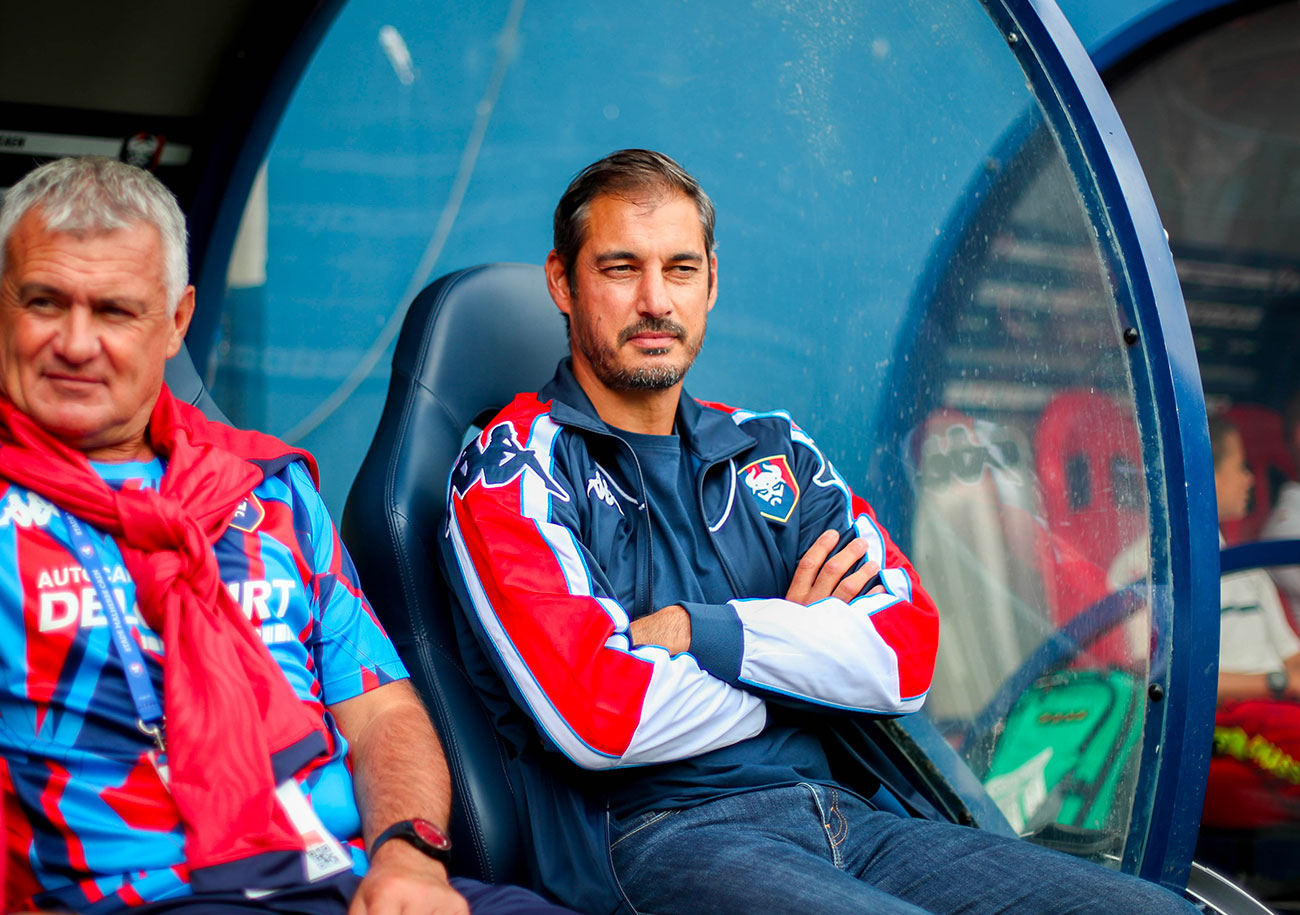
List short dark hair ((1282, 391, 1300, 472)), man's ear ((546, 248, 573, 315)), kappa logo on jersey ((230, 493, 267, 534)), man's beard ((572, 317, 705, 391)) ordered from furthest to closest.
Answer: short dark hair ((1282, 391, 1300, 472))
man's ear ((546, 248, 573, 315))
man's beard ((572, 317, 705, 391))
kappa logo on jersey ((230, 493, 267, 534))

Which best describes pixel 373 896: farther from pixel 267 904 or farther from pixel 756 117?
pixel 756 117

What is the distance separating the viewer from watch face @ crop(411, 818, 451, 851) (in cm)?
131

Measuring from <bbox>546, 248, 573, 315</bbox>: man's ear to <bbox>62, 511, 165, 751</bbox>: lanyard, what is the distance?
0.85 m

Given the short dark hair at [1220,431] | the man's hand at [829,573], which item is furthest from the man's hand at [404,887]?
the short dark hair at [1220,431]

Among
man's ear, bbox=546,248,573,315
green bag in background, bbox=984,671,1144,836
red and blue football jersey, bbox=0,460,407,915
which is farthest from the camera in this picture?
man's ear, bbox=546,248,573,315

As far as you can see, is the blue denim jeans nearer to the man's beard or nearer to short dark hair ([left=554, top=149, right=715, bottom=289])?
the man's beard

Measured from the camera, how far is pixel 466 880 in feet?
4.53

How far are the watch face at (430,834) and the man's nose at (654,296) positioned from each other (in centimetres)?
82

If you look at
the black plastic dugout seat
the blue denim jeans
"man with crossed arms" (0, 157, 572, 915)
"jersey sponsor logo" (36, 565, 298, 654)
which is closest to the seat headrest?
the black plastic dugout seat

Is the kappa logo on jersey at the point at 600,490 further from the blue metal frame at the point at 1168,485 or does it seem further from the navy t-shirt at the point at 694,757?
the blue metal frame at the point at 1168,485

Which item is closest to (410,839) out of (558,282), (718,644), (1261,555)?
(718,644)

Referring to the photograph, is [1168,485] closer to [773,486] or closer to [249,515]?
[773,486]

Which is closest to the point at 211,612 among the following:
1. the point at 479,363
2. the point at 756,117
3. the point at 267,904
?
the point at 267,904

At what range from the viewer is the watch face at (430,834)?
4.30ft
